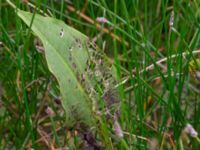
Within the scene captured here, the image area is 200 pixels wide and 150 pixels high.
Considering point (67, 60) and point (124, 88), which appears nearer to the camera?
point (67, 60)

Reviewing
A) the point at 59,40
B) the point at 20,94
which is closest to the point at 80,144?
the point at 59,40

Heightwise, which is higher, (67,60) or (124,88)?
(67,60)

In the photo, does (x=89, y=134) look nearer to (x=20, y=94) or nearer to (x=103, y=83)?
(x=103, y=83)
